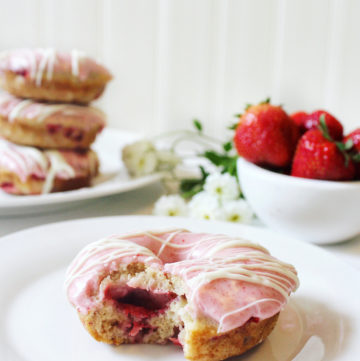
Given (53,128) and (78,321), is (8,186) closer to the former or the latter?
(53,128)

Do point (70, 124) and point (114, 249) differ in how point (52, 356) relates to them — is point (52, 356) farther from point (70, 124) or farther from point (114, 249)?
point (70, 124)

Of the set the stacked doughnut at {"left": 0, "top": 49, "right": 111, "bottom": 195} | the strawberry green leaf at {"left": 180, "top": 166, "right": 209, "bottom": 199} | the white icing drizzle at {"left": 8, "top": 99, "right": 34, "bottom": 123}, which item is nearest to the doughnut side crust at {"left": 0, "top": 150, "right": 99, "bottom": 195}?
the stacked doughnut at {"left": 0, "top": 49, "right": 111, "bottom": 195}

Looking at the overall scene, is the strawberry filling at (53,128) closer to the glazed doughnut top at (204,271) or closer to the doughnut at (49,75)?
the doughnut at (49,75)

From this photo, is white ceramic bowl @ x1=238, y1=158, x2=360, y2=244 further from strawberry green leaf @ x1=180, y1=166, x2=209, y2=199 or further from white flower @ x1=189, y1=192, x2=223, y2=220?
strawberry green leaf @ x1=180, y1=166, x2=209, y2=199

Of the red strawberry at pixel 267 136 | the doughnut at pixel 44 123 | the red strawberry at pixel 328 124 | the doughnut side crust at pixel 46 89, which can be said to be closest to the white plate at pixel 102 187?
the doughnut at pixel 44 123

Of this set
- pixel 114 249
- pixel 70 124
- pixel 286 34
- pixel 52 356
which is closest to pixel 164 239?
pixel 114 249
